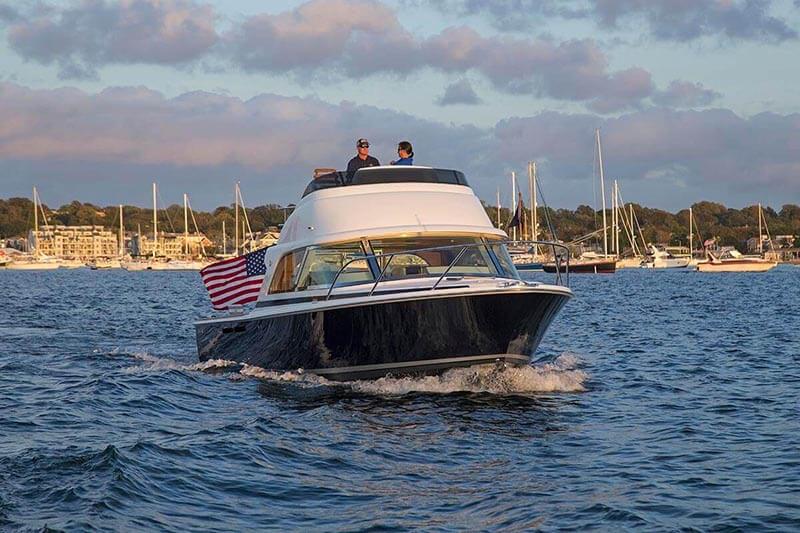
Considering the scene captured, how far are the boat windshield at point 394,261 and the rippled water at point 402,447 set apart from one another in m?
1.57

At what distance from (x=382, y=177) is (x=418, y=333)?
3.30 meters

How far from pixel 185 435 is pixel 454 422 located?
319 cm

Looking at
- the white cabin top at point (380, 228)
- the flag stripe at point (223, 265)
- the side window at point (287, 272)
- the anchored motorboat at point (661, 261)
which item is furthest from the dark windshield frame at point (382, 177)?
the anchored motorboat at point (661, 261)

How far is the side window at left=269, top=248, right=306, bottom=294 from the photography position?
17844 mm

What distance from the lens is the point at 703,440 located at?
42.7ft

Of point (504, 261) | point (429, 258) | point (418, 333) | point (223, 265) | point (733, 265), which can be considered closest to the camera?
point (418, 333)

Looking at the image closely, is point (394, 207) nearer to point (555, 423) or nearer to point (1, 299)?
point (555, 423)

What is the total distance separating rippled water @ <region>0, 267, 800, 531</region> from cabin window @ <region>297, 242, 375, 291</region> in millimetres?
1523

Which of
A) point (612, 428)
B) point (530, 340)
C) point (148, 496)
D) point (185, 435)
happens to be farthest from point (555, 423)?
point (148, 496)

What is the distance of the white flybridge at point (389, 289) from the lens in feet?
51.6

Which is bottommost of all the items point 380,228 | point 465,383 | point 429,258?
point 465,383

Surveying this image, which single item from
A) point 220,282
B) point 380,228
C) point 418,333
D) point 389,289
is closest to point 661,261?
point 220,282

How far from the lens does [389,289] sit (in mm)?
16125

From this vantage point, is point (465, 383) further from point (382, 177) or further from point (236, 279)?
point (236, 279)
